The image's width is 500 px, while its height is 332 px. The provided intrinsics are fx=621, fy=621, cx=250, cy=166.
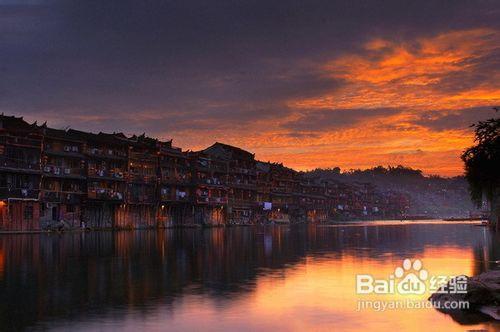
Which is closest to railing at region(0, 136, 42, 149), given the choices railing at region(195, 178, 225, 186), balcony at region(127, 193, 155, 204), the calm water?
balcony at region(127, 193, 155, 204)

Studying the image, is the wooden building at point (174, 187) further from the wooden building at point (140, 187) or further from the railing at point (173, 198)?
the wooden building at point (140, 187)

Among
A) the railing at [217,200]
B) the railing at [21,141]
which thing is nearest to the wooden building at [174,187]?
the railing at [217,200]

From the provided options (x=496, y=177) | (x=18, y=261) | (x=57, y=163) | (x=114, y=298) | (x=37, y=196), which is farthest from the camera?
(x=57, y=163)

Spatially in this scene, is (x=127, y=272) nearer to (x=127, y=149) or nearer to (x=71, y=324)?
(x=71, y=324)

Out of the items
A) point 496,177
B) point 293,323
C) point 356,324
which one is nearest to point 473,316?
point 356,324

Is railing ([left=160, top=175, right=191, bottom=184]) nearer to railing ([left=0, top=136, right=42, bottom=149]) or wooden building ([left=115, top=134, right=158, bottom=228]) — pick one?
wooden building ([left=115, top=134, right=158, bottom=228])

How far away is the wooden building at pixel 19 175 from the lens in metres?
72.4

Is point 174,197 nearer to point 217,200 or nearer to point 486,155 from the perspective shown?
point 217,200

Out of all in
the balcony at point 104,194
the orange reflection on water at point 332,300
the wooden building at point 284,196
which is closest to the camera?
the orange reflection on water at point 332,300

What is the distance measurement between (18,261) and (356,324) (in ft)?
80.3

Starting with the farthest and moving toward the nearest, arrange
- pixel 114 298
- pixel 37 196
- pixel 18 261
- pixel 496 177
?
pixel 37 196, pixel 18 261, pixel 496 177, pixel 114 298

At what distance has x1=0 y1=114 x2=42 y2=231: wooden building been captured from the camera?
72.4 meters

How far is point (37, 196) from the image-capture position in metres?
76.1

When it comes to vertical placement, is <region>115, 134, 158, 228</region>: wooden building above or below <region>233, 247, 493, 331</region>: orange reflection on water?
above
